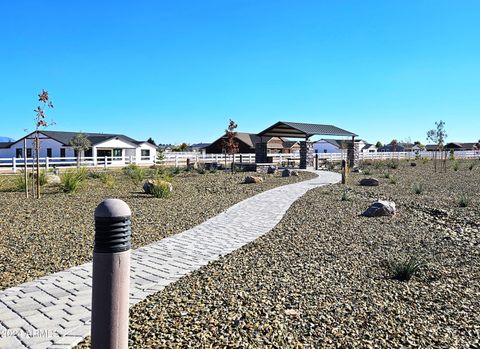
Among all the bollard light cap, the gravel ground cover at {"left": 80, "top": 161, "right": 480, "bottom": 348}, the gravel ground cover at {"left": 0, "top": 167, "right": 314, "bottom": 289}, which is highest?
the bollard light cap

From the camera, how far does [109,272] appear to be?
254 centimetres

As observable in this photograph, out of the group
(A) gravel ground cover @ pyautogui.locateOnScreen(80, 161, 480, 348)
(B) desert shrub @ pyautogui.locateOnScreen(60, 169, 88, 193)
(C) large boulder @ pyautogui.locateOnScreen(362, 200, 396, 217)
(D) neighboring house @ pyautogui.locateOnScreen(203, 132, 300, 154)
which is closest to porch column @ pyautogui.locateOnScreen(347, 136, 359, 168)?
(D) neighboring house @ pyautogui.locateOnScreen(203, 132, 300, 154)

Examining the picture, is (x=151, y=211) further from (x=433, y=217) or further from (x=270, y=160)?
(x=270, y=160)

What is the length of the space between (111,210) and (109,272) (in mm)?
376

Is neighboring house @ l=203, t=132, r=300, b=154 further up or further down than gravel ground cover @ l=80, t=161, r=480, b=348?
further up

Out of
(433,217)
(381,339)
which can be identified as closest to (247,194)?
(433,217)

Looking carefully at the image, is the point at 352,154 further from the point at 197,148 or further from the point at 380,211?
the point at 197,148

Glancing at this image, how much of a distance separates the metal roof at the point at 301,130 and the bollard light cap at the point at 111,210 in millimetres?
28733

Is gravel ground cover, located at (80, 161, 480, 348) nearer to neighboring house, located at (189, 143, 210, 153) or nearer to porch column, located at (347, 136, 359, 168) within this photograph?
porch column, located at (347, 136, 359, 168)

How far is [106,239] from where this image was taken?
2.53 m

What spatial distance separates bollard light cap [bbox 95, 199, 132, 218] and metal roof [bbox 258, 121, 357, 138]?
28.7 metres

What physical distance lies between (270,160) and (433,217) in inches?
922

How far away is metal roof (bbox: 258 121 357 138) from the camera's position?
31359mm

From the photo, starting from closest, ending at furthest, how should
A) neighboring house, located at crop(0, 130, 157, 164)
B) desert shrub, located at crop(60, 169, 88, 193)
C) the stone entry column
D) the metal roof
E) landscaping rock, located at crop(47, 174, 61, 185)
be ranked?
desert shrub, located at crop(60, 169, 88, 193)
landscaping rock, located at crop(47, 174, 61, 185)
the stone entry column
the metal roof
neighboring house, located at crop(0, 130, 157, 164)
